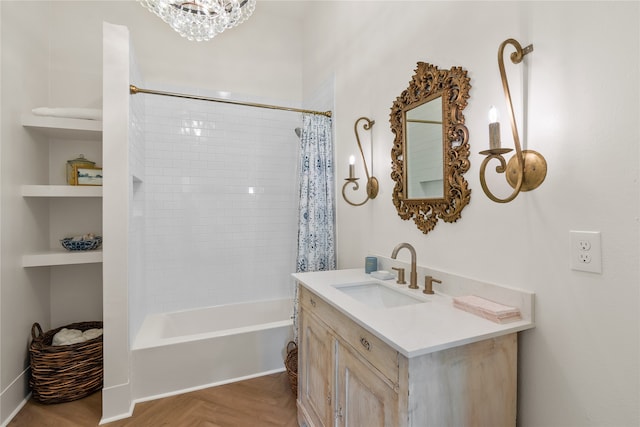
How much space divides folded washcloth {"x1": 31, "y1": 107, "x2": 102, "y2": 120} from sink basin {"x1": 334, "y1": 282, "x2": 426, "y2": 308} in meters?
2.05

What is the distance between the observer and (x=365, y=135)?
1.98m

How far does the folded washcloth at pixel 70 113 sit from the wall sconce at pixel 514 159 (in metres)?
2.40

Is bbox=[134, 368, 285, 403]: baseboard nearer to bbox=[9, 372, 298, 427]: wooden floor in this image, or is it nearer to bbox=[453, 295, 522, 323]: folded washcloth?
bbox=[9, 372, 298, 427]: wooden floor

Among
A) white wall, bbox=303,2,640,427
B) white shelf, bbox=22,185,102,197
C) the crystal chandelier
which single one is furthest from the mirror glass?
white shelf, bbox=22,185,102,197

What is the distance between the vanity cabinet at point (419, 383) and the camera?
858 millimetres

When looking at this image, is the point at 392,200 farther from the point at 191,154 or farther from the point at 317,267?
the point at 191,154

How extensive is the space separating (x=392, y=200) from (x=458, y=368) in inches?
38.6

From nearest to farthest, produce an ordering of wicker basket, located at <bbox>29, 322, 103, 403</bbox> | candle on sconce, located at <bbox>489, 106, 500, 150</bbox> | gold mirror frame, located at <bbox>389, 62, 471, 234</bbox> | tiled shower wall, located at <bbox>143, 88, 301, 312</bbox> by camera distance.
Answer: candle on sconce, located at <bbox>489, 106, 500, 150</bbox> < gold mirror frame, located at <bbox>389, 62, 471, 234</bbox> < wicker basket, located at <bbox>29, 322, 103, 403</bbox> < tiled shower wall, located at <bbox>143, 88, 301, 312</bbox>

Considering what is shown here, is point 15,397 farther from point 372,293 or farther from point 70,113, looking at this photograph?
point 372,293

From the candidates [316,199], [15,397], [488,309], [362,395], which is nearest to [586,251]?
[488,309]

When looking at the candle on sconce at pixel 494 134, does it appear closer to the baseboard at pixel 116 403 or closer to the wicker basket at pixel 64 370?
the baseboard at pixel 116 403

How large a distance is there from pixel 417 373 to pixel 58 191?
7.82ft

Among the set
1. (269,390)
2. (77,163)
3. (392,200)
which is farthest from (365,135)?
(77,163)

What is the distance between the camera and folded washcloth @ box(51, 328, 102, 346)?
6.79 ft
